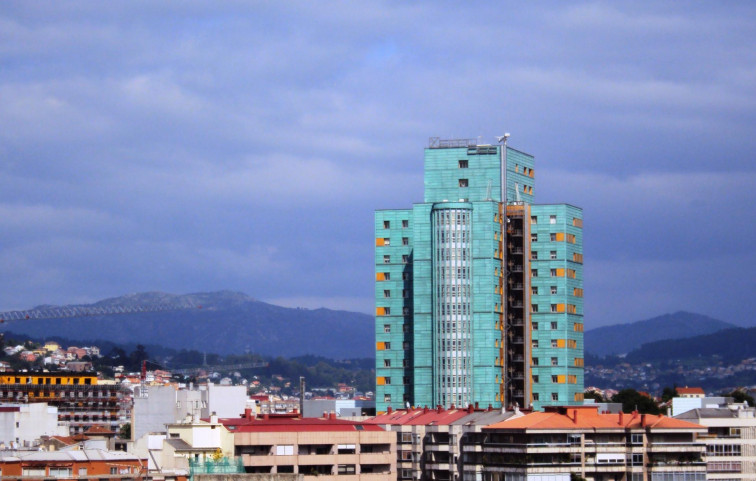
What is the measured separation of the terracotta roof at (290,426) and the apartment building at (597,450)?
17.2 metres

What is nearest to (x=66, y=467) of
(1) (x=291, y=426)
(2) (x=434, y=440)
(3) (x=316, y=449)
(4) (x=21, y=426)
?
(1) (x=291, y=426)

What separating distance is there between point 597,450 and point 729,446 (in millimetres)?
16300

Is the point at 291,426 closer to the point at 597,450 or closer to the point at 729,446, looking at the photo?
the point at 597,450

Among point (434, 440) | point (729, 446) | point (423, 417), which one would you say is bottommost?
point (729, 446)

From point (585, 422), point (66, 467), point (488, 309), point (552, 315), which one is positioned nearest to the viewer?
point (66, 467)

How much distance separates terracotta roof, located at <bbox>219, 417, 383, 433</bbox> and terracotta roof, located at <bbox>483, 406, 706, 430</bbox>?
1526cm

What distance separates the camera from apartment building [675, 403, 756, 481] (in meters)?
148

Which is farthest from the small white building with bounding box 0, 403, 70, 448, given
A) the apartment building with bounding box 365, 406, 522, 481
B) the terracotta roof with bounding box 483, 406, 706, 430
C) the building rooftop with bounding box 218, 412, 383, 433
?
the terracotta roof with bounding box 483, 406, 706, 430

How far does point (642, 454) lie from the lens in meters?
140

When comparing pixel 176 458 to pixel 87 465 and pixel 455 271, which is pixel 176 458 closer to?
pixel 87 465

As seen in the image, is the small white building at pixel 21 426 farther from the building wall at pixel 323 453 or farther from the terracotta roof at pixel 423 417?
the terracotta roof at pixel 423 417

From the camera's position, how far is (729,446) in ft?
489

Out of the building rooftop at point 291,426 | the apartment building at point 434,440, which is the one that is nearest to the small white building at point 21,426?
→ the building rooftop at point 291,426

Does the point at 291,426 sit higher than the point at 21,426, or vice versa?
the point at 21,426
